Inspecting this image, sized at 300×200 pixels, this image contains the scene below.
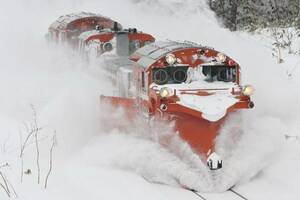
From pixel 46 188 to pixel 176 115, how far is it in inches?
93.8

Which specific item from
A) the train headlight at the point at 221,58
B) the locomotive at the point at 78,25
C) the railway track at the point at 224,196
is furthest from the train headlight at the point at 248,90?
the locomotive at the point at 78,25

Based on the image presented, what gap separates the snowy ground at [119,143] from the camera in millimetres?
9578

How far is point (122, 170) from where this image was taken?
10.4 meters

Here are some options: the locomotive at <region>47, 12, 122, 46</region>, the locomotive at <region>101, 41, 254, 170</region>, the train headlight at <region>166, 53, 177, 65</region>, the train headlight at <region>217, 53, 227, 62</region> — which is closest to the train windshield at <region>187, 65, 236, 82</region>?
the locomotive at <region>101, 41, 254, 170</region>

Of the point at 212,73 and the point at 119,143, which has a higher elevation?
the point at 212,73

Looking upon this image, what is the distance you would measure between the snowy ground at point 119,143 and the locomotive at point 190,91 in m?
0.29

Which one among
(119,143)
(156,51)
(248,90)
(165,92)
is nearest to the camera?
(165,92)

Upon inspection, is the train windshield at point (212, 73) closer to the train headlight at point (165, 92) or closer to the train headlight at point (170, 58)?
the train headlight at point (170, 58)

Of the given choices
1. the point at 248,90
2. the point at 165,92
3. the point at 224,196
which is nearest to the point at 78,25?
the point at 165,92

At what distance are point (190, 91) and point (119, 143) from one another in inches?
72.1

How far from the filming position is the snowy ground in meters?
9.58

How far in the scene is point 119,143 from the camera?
10.9m

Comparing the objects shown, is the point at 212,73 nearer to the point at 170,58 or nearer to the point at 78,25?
the point at 170,58

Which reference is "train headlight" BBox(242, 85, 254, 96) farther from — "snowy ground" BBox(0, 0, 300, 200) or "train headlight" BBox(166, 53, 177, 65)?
"train headlight" BBox(166, 53, 177, 65)
